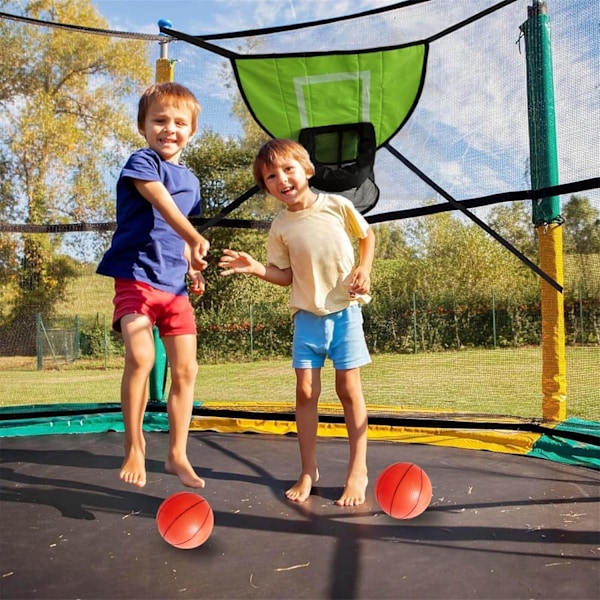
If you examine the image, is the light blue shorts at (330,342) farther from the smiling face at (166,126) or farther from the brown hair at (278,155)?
the smiling face at (166,126)

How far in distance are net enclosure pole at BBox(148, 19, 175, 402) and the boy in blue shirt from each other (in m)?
1.28

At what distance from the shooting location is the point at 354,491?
177 cm

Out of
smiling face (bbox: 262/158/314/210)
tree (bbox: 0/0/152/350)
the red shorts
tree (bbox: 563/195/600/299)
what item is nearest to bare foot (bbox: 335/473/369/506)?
the red shorts

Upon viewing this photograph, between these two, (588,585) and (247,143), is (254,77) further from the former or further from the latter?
(588,585)

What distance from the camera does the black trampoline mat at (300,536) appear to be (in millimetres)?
1190

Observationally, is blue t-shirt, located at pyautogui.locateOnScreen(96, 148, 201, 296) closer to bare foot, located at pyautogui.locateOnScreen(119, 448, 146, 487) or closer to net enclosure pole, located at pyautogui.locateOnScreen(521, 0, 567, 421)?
bare foot, located at pyautogui.locateOnScreen(119, 448, 146, 487)

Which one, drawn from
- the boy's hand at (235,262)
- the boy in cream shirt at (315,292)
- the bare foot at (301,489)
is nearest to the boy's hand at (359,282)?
the boy in cream shirt at (315,292)

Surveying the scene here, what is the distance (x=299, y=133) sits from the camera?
9.29 feet

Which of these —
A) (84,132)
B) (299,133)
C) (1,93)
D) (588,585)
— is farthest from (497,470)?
(1,93)

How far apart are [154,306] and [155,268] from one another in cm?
11

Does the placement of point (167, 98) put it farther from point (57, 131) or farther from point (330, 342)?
point (57, 131)

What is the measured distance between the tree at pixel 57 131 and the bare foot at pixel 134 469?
5.44 feet

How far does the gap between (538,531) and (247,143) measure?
87.0 inches

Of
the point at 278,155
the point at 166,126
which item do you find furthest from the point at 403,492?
the point at 166,126
